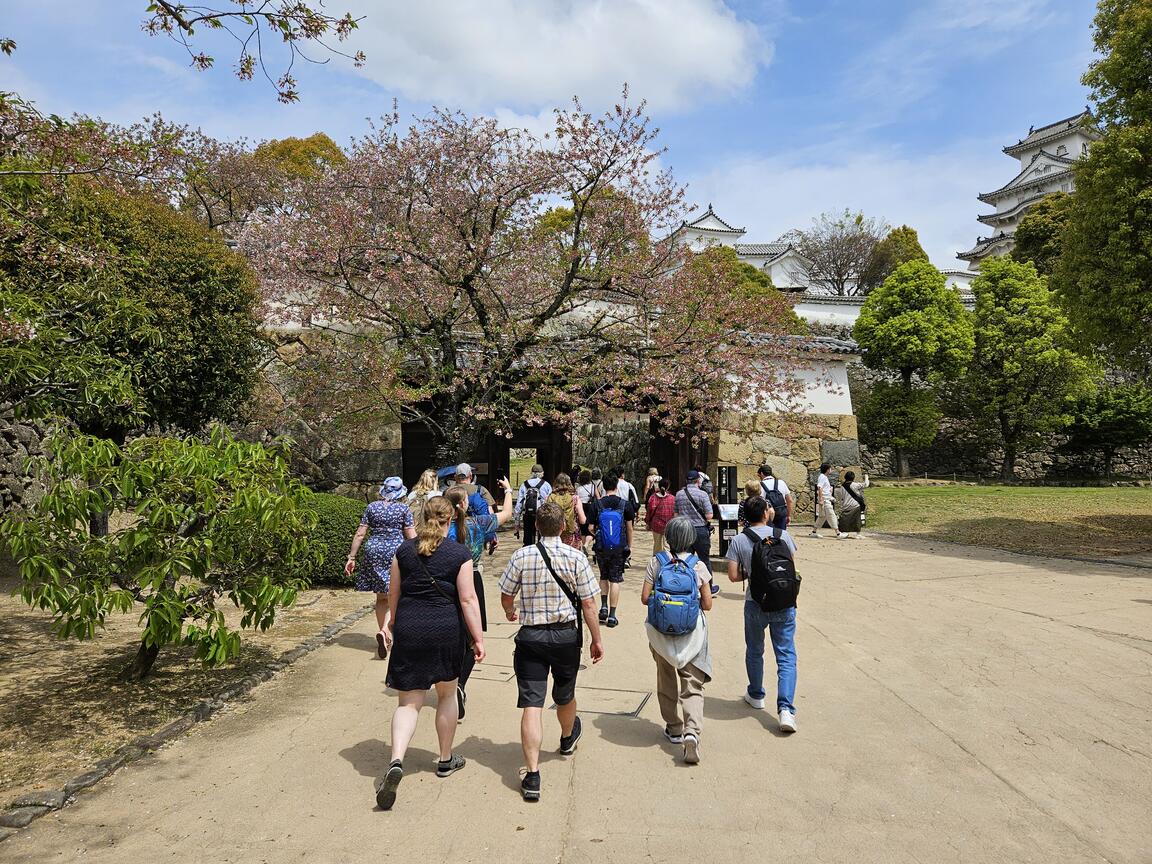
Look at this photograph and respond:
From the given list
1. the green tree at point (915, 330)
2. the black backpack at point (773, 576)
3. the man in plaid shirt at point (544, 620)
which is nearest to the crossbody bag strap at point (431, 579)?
the man in plaid shirt at point (544, 620)

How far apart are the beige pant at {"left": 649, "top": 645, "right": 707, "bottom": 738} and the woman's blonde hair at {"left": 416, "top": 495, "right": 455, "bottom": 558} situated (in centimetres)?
163

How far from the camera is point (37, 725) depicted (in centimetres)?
488

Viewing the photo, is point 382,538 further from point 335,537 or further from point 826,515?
point 826,515

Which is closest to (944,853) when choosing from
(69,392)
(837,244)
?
(69,392)

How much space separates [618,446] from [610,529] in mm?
17501

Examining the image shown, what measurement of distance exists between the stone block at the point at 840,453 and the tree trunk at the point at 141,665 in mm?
15984

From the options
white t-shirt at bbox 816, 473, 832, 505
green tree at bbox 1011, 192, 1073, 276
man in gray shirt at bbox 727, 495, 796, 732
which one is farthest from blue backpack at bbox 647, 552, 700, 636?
green tree at bbox 1011, 192, 1073, 276

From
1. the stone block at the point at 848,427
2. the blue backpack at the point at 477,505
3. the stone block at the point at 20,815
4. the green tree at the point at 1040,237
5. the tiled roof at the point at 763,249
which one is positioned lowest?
the stone block at the point at 20,815

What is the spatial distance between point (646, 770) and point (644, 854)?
0.93 m

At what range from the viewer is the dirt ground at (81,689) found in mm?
4414

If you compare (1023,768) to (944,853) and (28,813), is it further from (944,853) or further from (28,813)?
(28,813)

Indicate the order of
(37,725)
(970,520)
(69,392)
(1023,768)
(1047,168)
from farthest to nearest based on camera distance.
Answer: (1047,168)
(970,520)
(69,392)
(37,725)
(1023,768)

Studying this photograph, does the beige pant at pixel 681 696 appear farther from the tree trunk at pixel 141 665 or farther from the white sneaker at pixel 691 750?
the tree trunk at pixel 141 665

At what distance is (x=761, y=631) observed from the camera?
5215mm
